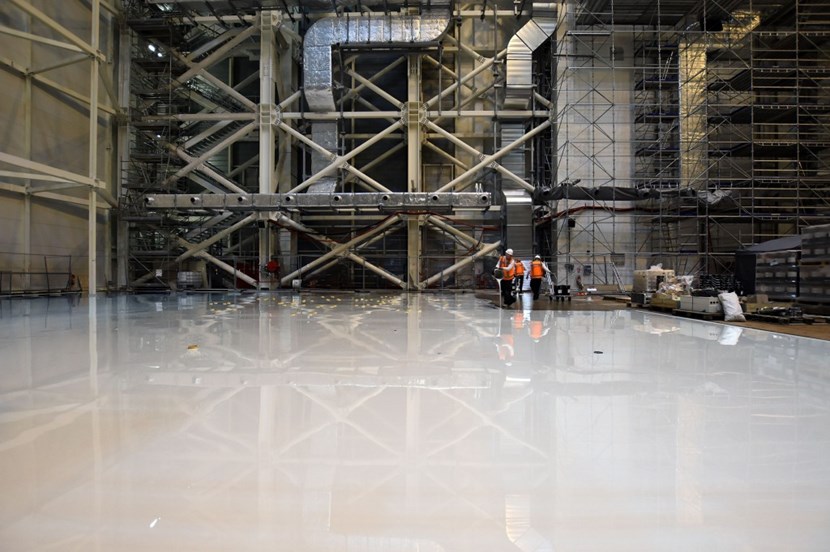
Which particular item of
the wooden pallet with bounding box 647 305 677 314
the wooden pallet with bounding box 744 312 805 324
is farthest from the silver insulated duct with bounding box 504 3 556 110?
the wooden pallet with bounding box 744 312 805 324

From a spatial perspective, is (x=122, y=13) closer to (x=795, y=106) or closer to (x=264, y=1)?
(x=264, y=1)

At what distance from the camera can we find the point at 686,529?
1946 millimetres

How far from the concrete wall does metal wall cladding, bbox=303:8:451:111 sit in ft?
29.6

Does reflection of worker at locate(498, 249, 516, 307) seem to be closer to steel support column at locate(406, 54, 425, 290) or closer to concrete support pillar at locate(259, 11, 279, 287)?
steel support column at locate(406, 54, 425, 290)

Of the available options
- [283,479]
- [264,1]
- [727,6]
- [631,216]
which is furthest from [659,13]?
[283,479]

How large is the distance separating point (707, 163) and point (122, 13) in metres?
27.4

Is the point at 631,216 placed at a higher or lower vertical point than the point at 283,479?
higher

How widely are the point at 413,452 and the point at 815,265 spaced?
12.4m

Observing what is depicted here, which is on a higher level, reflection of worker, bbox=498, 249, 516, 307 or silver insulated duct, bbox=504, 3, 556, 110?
silver insulated duct, bbox=504, 3, 556, 110

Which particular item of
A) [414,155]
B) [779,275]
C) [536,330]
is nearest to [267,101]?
[414,155]

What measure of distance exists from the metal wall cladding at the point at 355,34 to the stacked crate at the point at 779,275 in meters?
16.4

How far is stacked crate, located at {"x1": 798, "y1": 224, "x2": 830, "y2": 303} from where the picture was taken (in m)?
10.8

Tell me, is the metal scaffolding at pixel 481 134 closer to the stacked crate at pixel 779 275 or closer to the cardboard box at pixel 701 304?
the stacked crate at pixel 779 275

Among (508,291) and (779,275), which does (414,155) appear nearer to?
(508,291)
